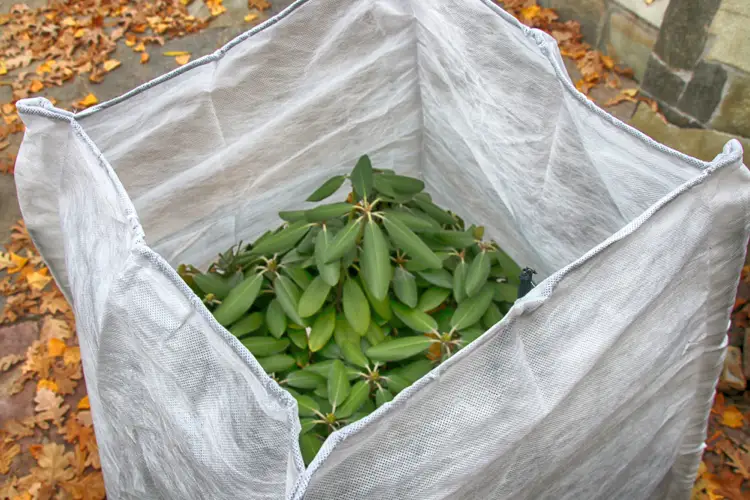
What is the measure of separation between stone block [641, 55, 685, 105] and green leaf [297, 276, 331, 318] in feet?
4.50

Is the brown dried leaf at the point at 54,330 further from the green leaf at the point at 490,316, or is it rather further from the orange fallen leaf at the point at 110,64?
the green leaf at the point at 490,316

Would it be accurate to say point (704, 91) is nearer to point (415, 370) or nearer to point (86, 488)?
point (415, 370)

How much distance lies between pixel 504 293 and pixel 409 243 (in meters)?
0.22

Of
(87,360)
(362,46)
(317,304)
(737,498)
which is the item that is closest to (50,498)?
(87,360)

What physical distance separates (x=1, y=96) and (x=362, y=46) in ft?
5.92

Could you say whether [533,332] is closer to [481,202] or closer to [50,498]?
[481,202]

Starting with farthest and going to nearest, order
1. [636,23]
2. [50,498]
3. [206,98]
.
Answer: [636,23]
[50,498]
[206,98]

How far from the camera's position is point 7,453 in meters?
1.65

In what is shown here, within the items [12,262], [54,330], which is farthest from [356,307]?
[12,262]

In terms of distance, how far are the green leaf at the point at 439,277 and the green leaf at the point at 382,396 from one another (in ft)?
0.73

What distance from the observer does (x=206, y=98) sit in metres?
1.19

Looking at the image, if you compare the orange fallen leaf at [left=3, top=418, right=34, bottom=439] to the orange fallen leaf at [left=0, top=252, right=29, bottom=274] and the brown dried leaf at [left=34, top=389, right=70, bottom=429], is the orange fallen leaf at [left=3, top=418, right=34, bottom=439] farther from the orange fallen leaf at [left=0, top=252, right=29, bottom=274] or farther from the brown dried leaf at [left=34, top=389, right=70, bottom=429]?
the orange fallen leaf at [left=0, top=252, right=29, bottom=274]

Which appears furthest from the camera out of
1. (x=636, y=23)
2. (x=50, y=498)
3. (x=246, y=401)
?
(x=636, y=23)

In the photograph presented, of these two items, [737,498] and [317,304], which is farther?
[737,498]
